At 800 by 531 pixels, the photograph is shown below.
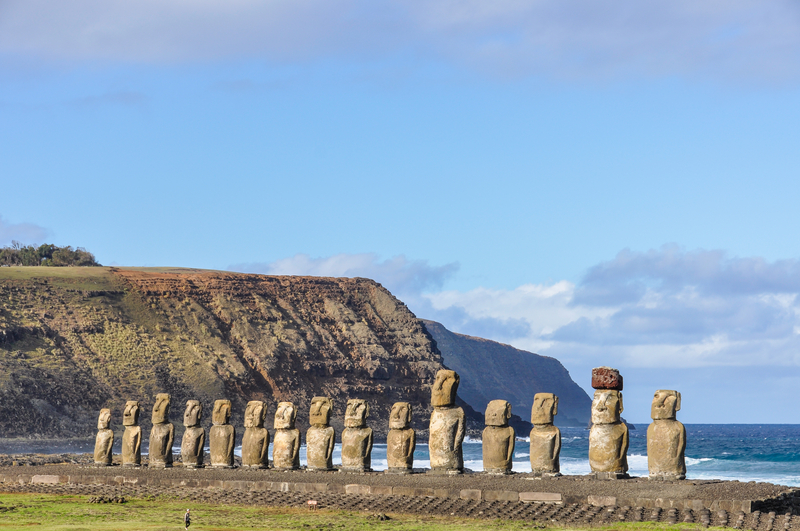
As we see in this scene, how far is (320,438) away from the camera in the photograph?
987 inches

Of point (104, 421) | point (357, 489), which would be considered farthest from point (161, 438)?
point (357, 489)

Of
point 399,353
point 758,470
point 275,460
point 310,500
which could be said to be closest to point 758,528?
point 310,500

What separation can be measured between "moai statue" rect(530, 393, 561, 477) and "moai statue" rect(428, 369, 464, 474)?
184cm

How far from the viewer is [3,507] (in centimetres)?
2033

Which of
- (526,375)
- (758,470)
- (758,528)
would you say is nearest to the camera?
(758,528)

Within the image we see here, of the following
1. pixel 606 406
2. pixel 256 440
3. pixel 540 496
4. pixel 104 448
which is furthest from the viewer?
pixel 104 448

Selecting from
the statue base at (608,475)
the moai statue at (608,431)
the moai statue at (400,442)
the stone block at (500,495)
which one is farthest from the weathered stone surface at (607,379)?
the moai statue at (400,442)

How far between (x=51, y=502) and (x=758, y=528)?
46.8 ft

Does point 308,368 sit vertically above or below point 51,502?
above

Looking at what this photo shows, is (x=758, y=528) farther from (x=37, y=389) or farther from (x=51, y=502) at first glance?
(x=37, y=389)

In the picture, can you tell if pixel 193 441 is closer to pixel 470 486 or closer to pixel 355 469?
pixel 355 469

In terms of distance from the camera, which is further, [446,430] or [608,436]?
[446,430]

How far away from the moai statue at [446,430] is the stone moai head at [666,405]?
14.7 ft

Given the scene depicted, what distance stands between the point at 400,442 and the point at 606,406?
499cm
